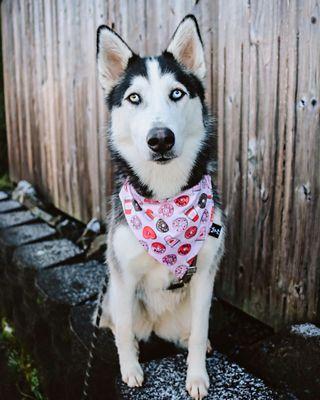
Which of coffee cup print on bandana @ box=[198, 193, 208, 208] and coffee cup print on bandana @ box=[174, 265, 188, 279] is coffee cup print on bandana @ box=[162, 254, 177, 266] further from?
coffee cup print on bandana @ box=[198, 193, 208, 208]

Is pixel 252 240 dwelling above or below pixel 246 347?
above

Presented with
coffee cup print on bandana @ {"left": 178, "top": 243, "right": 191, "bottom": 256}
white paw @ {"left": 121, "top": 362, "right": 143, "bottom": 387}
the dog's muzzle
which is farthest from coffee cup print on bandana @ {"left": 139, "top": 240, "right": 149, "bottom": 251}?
white paw @ {"left": 121, "top": 362, "right": 143, "bottom": 387}

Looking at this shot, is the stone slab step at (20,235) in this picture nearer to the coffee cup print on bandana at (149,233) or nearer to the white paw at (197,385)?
the coffee cup print on bandana at (149,233)

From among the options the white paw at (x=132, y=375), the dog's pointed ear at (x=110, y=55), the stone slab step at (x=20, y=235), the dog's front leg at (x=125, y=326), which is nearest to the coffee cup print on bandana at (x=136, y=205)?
the dog's front leg at (x=125, y=326)

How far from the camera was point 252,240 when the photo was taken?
2889 millimetres

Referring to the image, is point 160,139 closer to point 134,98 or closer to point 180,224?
point 134,98

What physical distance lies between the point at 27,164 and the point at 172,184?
416cm

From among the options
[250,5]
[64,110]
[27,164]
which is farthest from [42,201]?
[250,5]

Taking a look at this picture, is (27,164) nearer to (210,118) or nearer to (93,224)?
(93,224)

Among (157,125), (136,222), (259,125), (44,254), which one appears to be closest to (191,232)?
(136,222)

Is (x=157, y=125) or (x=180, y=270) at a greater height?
(x=157, y=125)

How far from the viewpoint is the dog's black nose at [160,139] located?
1977 mm

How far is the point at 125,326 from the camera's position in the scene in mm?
2389

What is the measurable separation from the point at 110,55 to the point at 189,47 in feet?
1.33
